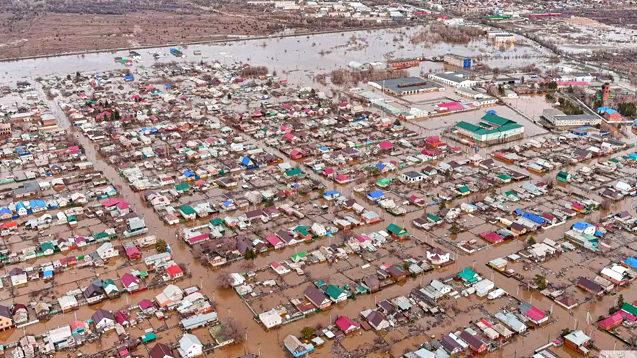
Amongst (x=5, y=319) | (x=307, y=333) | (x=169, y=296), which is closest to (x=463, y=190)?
(x=307, y=333)

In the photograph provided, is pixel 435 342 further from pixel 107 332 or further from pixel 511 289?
pixel 107 332

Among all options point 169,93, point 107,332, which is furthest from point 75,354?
point 169,93

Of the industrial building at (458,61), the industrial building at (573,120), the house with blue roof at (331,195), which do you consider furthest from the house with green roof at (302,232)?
the industrial building at (458,61)

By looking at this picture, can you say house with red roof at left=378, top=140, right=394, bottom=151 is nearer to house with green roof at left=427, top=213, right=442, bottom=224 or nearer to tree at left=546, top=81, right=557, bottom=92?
house with green roof at left=427, top=213, right=442, bottom=224

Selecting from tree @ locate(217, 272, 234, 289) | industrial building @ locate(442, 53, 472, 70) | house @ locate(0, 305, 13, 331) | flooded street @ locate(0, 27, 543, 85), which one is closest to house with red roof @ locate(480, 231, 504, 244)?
tree @ locate(217, 272, 234, 289)

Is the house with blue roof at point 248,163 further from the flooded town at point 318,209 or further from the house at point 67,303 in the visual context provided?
the house at point 67,303

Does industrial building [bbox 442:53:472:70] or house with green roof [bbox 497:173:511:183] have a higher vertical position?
industrial building [bbox 442:53:472:70]
